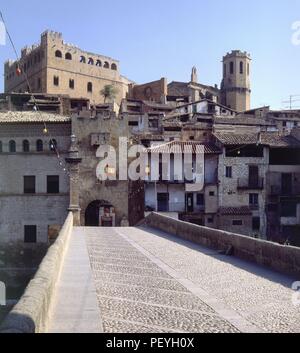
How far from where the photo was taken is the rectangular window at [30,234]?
1529 inches

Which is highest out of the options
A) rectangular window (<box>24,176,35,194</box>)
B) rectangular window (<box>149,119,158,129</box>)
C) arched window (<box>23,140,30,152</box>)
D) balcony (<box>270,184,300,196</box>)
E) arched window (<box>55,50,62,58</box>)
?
arched window (<box>55,50,62,58</box>)

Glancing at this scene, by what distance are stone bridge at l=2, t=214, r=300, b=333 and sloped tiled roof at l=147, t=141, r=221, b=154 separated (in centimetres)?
2497

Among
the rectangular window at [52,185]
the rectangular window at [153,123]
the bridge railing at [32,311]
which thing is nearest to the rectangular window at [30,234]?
the rectangular window at [52,185]

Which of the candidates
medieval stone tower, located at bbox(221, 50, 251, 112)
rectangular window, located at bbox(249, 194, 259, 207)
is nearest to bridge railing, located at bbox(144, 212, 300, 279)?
rectangular window, located at bbox(249, 194, 259, 207)

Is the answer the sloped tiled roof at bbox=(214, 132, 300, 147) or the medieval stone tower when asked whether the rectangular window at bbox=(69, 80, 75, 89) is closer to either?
the medieval stone tower

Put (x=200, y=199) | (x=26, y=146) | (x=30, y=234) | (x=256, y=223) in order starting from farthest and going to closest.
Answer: (x=256, y=223)
(x=200, y=199)
(x=26, y=146)
(x=30, y=234)

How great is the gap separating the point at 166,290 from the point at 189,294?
65 centimetres

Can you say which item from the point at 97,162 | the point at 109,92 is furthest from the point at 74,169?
the point at 109,92

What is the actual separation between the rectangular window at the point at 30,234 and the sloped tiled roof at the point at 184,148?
11.8 meters

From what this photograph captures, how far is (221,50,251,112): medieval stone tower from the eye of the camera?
308 ft

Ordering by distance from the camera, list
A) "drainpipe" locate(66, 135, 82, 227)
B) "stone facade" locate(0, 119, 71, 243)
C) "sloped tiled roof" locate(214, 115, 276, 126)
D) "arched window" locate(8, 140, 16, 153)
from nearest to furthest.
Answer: "drainpipe" locate(66, 135, 82, 227), "stone facade" locate(0, 119, 71, 243), "arched window" locate(8, 140, 16, 153), "sloped tiled roof" locate(214, 115, 276, 126)

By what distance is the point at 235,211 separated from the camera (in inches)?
1725

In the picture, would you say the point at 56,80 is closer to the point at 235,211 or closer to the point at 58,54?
the point at 58,54

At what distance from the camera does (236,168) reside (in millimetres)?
44812
